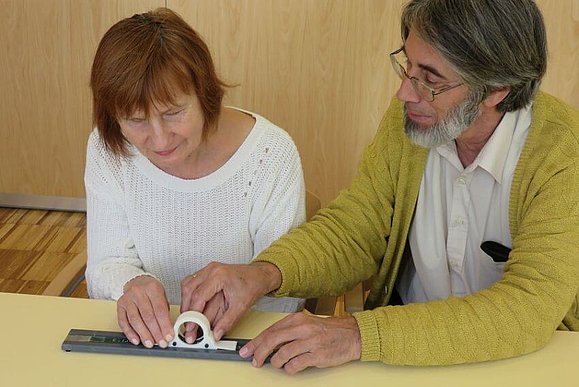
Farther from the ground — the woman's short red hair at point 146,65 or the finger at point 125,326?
the woman's short red hair at point 146,65

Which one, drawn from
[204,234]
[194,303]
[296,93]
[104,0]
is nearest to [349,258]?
[204,234]

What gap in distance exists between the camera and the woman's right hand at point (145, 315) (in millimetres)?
1321

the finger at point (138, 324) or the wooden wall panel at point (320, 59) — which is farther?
the wooden wall panel at point (320, 59)

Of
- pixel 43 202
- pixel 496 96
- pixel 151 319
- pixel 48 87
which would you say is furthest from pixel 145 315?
pixel 43 202

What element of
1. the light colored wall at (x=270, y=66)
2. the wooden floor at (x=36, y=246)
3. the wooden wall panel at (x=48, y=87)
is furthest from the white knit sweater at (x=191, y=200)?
the wooden wall panel at (x=48, y=87)

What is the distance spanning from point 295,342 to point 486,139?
62 cm

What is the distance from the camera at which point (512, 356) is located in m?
1.34

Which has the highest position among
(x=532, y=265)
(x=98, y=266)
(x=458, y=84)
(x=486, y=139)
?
(x=458, y=84)

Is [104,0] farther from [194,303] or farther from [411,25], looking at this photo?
[194,303]

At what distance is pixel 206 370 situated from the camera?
1275 millimetres

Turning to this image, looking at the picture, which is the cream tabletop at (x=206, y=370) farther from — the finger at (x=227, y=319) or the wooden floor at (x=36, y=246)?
the wooden floor at (x=36, y=246)

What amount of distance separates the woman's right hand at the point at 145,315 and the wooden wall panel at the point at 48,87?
1824 mm

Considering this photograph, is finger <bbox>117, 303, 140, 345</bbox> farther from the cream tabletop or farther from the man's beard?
the man's beard

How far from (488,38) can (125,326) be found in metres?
0.80
